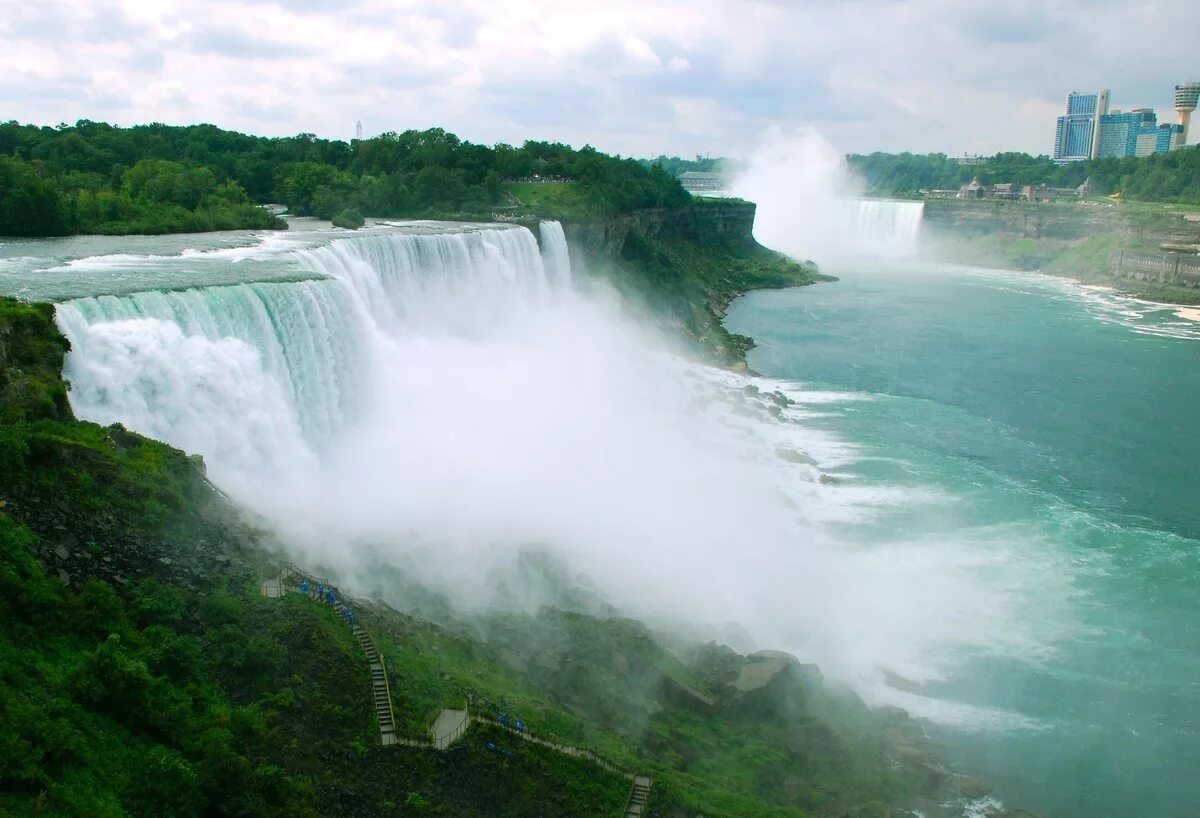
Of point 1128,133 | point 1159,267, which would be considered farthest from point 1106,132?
point 1159,267

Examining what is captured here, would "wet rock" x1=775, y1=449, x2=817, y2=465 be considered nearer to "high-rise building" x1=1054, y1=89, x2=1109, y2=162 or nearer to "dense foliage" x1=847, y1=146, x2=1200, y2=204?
"dense foliage" x1=847, y1=146, x2=1200, y2=204

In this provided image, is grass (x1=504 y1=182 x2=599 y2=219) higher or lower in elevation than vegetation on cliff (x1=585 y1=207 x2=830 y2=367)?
higher

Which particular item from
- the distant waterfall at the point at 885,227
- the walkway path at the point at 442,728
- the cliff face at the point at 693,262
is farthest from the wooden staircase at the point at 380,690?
the distant waterfall at the point at 885,227

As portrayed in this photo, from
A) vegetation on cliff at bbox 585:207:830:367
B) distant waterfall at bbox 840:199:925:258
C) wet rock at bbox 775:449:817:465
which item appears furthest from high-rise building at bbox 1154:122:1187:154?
wet rock at bbox 775:449:817:465

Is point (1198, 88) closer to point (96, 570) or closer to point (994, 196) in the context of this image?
point (994, 196)

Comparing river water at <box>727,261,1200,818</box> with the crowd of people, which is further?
river water at <box>727,261,1200,818</box>

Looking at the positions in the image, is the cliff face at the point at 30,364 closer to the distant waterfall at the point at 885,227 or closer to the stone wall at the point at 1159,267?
the stone wall at the point at 1159,267
